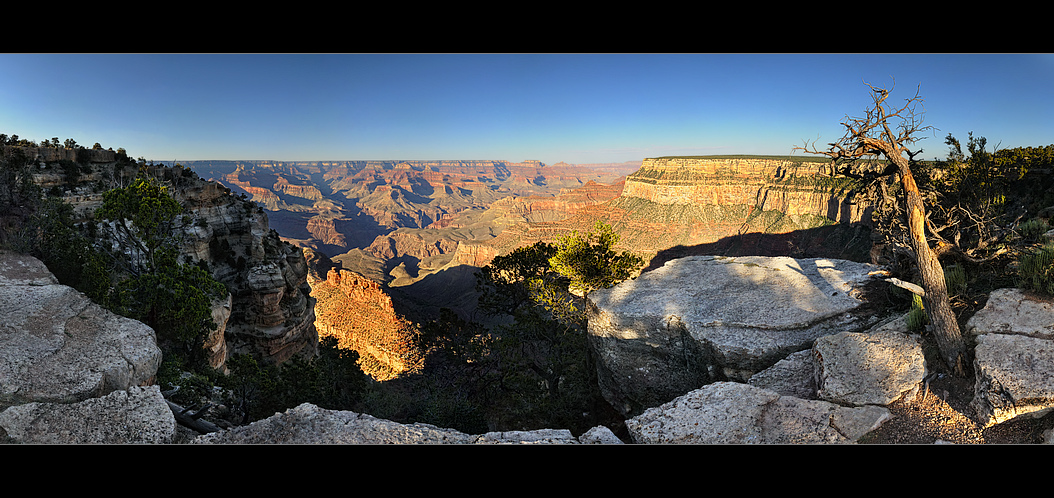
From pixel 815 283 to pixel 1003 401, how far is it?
4985 mm

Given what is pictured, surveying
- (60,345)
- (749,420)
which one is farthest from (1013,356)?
(60,345)

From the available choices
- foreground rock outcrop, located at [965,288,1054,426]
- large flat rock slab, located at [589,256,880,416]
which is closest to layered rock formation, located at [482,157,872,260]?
large flat rock slab, located at [589,256,880,416]

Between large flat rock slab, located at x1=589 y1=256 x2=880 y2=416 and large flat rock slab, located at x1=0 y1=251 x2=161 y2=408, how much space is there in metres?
8.57

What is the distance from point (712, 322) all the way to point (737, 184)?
300ft

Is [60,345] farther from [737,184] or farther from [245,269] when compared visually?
[737,184]

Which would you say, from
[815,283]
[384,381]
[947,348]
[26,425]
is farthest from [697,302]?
[384,381]

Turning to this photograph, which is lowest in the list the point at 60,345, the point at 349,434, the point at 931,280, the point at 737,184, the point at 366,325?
the point at 366,325

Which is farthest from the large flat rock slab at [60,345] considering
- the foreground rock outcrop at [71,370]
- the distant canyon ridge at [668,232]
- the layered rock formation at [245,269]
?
the distant canyon ridge at [668,232]

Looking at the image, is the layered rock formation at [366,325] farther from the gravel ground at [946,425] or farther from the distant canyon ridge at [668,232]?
the gravel ground at [946,425]

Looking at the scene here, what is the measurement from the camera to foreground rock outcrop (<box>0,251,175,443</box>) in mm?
4535

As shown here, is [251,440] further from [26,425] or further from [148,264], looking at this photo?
[148,264]

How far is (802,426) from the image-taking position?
4.80 metres

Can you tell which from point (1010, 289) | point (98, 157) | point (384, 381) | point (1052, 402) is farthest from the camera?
point (384, 381)

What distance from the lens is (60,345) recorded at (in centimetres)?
601
